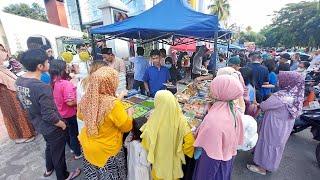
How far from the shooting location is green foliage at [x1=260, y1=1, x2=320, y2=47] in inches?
800

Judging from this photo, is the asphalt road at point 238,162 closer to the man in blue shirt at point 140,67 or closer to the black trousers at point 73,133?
the black trousers at point 73,133

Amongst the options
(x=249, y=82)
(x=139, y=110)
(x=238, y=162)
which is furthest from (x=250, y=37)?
(x=139, y=110)

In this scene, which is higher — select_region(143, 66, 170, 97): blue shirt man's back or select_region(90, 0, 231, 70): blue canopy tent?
select_region(90, 0, 231, 70): blue canopy tent

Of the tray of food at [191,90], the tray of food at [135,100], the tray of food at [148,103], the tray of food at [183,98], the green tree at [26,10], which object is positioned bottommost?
the tray of food at [135,100]

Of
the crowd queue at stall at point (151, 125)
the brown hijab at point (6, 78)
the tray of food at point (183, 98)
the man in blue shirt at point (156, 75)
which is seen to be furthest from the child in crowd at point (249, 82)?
the brown hijab at point (6, 78)

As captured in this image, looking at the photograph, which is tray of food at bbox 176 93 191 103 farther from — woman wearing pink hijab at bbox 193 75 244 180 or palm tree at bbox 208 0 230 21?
palm tree at bbox 208 0 230 21

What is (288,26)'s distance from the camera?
2400 cm

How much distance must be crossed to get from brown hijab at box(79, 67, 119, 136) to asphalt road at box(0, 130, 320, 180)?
1850 mm

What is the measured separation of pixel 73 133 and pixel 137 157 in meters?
1.60

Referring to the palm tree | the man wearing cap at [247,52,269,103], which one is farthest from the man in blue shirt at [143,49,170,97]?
the palm tree

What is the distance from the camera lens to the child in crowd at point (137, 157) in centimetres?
220

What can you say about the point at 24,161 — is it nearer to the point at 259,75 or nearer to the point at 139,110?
the point at 139,110

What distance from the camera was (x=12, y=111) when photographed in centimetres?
399

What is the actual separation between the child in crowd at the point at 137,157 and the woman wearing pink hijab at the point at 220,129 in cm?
62
